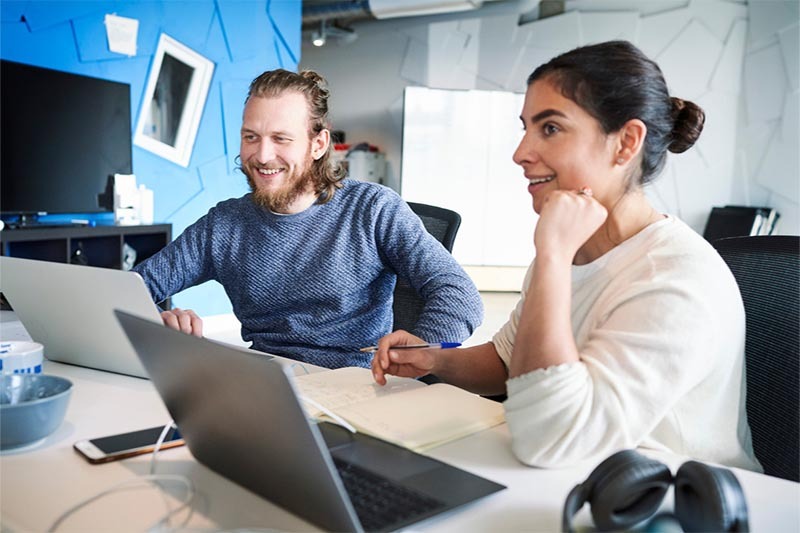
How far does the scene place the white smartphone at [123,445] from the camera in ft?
2.84

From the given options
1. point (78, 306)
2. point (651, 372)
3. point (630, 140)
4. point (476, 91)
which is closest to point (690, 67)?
point (476, 91)

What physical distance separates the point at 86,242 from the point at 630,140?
3.25 m

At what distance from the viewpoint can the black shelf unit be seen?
10.4 feet

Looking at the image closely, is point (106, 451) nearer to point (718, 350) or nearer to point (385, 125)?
point (718, 350)

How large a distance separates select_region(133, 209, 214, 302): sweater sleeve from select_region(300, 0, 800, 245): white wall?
378 centimetres

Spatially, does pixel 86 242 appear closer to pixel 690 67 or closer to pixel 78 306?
pixel 78 306

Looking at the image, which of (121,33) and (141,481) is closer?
(141,481)

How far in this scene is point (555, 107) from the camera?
1.15m

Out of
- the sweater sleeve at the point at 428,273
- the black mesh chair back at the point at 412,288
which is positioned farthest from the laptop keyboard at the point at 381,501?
the black mesh chair back at the point at 412,288

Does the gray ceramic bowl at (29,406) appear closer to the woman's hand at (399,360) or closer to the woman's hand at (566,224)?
the woman's hand at (399,360)

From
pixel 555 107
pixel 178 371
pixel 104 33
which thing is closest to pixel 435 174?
pixel 104 33

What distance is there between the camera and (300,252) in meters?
1.78

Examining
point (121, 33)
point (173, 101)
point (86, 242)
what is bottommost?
point (86, 242)

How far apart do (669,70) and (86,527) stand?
6365 mm
